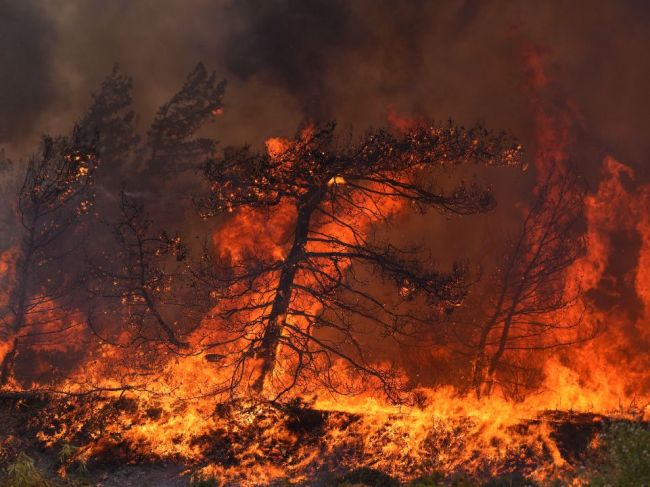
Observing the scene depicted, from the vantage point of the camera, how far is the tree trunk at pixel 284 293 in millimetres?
13930

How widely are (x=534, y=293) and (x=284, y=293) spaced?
924 cm

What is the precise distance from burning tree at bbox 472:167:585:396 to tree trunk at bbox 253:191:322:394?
23.8ft

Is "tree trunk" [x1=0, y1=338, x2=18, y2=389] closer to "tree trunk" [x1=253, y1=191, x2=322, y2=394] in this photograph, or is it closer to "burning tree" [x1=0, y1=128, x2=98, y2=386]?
"burning tree" [x1=0, y1=128, x2=98, y2=386]

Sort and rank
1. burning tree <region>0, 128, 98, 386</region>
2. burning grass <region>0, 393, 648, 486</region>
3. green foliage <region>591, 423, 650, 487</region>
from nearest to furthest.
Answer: green foliage <region>591, 423, 650, 487</region> → burning grass <region>0, 393, 648, 486</region> → burning tree <region>0, 128, 98, 386</region>

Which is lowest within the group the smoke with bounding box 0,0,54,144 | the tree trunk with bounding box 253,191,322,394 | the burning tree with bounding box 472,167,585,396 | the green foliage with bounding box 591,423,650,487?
the green foliage with bounding box 591,423,650,487

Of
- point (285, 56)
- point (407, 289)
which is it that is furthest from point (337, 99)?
point (407, 289)

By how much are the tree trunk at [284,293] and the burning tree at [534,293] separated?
23.8ft

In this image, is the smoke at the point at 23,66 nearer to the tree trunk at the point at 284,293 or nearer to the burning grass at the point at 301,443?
the burning grass at the point at 301,443

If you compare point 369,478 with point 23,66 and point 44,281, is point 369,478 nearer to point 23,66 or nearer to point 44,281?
point 44,281

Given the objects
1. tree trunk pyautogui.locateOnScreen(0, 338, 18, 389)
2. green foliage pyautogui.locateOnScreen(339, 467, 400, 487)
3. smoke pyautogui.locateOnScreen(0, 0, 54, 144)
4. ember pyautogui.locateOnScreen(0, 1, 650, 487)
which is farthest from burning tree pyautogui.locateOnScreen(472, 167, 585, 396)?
smoke pyautogui.locateOnScreen(0, 0, 54, 144)

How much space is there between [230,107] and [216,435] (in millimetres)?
17062

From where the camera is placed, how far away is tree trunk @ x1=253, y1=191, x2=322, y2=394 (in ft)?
45.7

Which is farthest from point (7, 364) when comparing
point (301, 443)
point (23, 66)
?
point (23, 66)

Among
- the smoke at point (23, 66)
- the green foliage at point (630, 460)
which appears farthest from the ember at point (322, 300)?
the smoke at point (23, 66)
